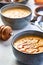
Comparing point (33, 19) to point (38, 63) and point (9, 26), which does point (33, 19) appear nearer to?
point (9, 26)

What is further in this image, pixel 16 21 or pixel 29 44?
pixel 16 21

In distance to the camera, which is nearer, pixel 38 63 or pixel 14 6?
pixel 38 63

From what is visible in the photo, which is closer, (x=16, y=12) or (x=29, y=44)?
(x=29, y=44)

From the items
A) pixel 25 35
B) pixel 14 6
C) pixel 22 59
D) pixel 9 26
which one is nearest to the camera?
pixel 22 59

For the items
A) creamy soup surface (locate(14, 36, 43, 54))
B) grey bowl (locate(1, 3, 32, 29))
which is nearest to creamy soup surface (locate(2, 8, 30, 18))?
grey bowl (locate(1, 3, 32, 29))

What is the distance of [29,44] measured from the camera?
80cm

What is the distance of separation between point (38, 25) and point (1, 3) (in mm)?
294

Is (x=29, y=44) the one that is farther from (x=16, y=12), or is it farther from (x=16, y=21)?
(x=16, y=12)

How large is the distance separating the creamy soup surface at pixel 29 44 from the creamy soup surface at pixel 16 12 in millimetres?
195

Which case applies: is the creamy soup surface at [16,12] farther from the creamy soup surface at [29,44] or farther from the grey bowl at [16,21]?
the creamy soup surface at [29,44]

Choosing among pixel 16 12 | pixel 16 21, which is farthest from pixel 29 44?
pixel 16 12

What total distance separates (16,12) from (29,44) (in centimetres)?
30

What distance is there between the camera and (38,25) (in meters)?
1.02

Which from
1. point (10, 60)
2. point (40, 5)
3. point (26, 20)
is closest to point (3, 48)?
point (10, 60)
